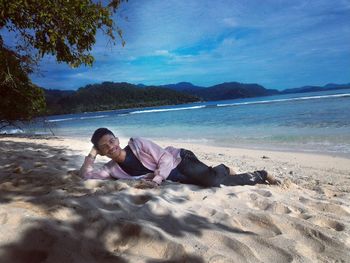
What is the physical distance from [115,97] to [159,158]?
2613 inches

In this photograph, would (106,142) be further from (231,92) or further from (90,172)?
(231,92)

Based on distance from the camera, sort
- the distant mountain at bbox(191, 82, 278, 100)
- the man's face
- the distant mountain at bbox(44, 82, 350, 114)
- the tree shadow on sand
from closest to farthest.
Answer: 1. the tree shadow on sand
2. the man's face
3. the distant mountain at bbox(44, 82, 350, 114)
4. the distant mountain at bbox(191, 82, 278, 100)

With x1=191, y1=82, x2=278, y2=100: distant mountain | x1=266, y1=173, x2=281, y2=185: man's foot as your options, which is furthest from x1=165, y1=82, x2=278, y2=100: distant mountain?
x1=266, y1=173, x2=281, y2=185: man's foot

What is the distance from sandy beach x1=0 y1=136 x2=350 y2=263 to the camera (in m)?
2.39

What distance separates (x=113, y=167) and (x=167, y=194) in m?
1.08

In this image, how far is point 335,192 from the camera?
465 centimetres

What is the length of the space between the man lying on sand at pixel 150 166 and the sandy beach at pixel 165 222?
178 millimetres

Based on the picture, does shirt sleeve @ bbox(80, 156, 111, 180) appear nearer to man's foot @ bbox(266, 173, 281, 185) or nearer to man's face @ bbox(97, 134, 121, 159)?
man's face @ bbox(97, 134, 121, 159)

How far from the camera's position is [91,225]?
275 centimetres

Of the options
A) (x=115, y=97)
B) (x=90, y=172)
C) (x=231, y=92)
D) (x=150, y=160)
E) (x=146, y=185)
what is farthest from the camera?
(x=231, y=92)

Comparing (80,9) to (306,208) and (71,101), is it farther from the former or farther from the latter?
(71,101)

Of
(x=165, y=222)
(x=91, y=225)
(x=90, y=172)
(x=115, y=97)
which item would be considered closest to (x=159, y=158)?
(x=90, y=172)

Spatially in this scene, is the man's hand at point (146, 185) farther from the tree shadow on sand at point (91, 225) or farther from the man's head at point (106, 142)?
the man's head at point (106, 142)

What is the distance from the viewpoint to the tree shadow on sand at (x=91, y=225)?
91.2 inches
